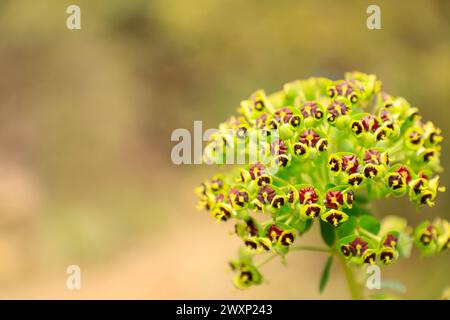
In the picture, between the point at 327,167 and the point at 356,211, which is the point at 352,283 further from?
the point at 327,167

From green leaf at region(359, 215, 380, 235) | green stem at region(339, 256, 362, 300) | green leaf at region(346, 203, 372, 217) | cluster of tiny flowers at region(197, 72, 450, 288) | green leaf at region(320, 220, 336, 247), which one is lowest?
green stem at region(339, 256, 362, 300)

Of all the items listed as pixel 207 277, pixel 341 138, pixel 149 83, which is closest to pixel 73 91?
pixel 149 83

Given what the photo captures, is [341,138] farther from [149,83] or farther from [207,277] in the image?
[149,83]

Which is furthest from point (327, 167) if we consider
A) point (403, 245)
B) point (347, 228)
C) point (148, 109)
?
point (148, 109)

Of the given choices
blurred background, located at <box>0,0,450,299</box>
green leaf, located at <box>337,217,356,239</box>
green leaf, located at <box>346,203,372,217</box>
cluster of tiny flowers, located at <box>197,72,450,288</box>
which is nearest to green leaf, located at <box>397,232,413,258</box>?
cluster of tiny flowers, located at <box>197,72,450,288</box>

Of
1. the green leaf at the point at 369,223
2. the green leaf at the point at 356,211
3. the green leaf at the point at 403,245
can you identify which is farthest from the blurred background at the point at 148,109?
the green leaf at the point at 369,223

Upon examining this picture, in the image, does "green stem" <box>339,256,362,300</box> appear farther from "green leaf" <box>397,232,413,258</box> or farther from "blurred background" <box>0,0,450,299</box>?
"blurred background" <box>0,0,450,299</box>

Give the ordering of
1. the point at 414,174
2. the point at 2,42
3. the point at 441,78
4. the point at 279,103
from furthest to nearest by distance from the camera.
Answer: the point at 2,42 → the point at 441,78 → the point at 279,103 → the point at 414,174
